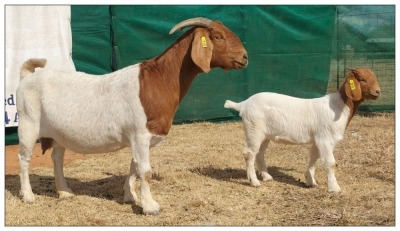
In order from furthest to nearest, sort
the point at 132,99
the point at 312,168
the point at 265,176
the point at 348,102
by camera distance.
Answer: the point at 265,176, the point at 312,168, the point at 348,102, the point at 132,99

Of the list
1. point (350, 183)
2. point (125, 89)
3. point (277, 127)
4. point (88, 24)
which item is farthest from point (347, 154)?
point (88, 24)

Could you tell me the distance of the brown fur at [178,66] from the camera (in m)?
4.94

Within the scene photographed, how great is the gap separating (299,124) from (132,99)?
208 centimetres

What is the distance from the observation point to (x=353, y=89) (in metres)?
5.77

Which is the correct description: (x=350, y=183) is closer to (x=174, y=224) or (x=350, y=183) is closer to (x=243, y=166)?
(x=243, y=166)

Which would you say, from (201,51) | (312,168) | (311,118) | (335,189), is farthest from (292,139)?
(201,51)

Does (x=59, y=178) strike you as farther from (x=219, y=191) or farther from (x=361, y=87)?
(x=361, y=87)

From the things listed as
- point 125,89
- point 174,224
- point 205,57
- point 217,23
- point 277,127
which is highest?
point 217,23

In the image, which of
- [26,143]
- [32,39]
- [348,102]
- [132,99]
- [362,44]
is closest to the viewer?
[132,99]

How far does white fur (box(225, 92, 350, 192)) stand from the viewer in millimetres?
5832

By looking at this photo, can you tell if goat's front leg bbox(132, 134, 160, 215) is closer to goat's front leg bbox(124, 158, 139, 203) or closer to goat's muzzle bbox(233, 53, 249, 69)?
goat's front leg bbox(124, 158, 139, 203)

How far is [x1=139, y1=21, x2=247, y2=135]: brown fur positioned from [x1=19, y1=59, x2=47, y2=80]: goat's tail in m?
1.41

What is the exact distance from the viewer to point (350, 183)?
20.4 feet

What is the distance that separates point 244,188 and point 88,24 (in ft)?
17.3
